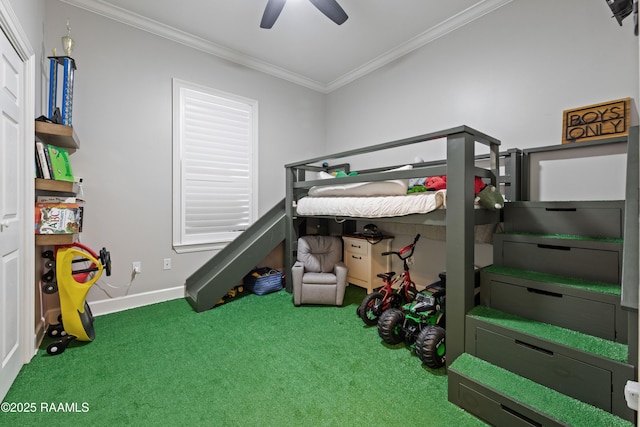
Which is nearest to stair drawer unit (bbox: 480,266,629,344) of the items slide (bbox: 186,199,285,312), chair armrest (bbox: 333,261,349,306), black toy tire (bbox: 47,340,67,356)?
chair armrest (bbox: 333,261,349,306)

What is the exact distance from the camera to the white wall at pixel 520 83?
1980mm

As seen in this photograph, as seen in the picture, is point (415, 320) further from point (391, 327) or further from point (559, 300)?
point (559, 300)

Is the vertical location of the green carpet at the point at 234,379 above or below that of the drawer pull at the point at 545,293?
below

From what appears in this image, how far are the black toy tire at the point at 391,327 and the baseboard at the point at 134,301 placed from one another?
2.25m

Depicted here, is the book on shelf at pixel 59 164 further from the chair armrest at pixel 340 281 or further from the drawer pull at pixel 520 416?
the drawer pull at pixel 520 416

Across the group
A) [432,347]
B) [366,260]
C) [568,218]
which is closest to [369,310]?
[432,347]

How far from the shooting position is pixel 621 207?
1607mm

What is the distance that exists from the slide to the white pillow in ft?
2.20

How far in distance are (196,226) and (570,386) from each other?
3.28 meters

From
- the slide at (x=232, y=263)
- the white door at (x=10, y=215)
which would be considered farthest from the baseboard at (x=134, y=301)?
the white door at (x=10, y=215)

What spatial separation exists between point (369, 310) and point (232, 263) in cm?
144

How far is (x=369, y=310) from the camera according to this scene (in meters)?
2.38

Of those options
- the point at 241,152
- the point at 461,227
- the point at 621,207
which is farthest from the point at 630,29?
→ the point at 241,152

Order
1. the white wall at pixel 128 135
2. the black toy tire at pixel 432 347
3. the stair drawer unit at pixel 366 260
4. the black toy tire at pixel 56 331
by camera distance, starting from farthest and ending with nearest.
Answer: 1. the stair drawer unit at pixel 366 260
2. the white wall at pixel 128 135
3. the black toy tire at pixel 56 331
4. the black toy tire at pixel 432 347
